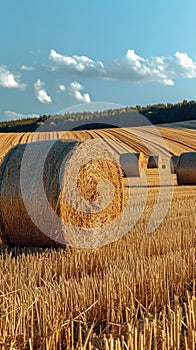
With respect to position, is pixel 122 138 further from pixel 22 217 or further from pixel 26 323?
pixel 26 323

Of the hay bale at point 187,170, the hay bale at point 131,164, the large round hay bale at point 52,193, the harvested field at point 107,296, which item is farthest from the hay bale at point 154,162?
the large round hay bale at point 52,193

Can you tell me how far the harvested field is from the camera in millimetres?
3592

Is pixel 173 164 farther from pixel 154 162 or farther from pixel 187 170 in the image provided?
pixel 187 170

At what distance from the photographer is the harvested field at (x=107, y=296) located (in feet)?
11.8

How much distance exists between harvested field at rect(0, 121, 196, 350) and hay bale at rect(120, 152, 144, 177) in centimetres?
1372

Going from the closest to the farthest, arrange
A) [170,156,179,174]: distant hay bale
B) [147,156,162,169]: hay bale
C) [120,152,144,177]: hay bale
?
[120,152,144,177]: hay bale
[170,156,179,174]: distant hay bale
[147,156,162,169]: hay bale

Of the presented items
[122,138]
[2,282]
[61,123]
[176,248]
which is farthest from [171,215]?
[61,123]

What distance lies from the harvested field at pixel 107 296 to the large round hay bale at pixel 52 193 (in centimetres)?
32

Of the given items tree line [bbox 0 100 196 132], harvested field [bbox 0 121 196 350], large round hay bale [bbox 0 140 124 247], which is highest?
tree line [bbox 0 100 196 132]

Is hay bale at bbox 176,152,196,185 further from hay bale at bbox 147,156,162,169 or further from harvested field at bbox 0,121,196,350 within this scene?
harvested field at bbox 0,121,196,350

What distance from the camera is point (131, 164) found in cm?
2272

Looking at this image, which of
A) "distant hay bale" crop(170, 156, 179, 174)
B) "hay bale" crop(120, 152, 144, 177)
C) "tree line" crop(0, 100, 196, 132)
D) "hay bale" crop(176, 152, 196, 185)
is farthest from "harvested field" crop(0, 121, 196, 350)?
"tree line" crop(0, 100, 196, 132)

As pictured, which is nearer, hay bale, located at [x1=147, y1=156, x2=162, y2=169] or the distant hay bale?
the distant hay bale

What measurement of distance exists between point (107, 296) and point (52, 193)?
288cm
